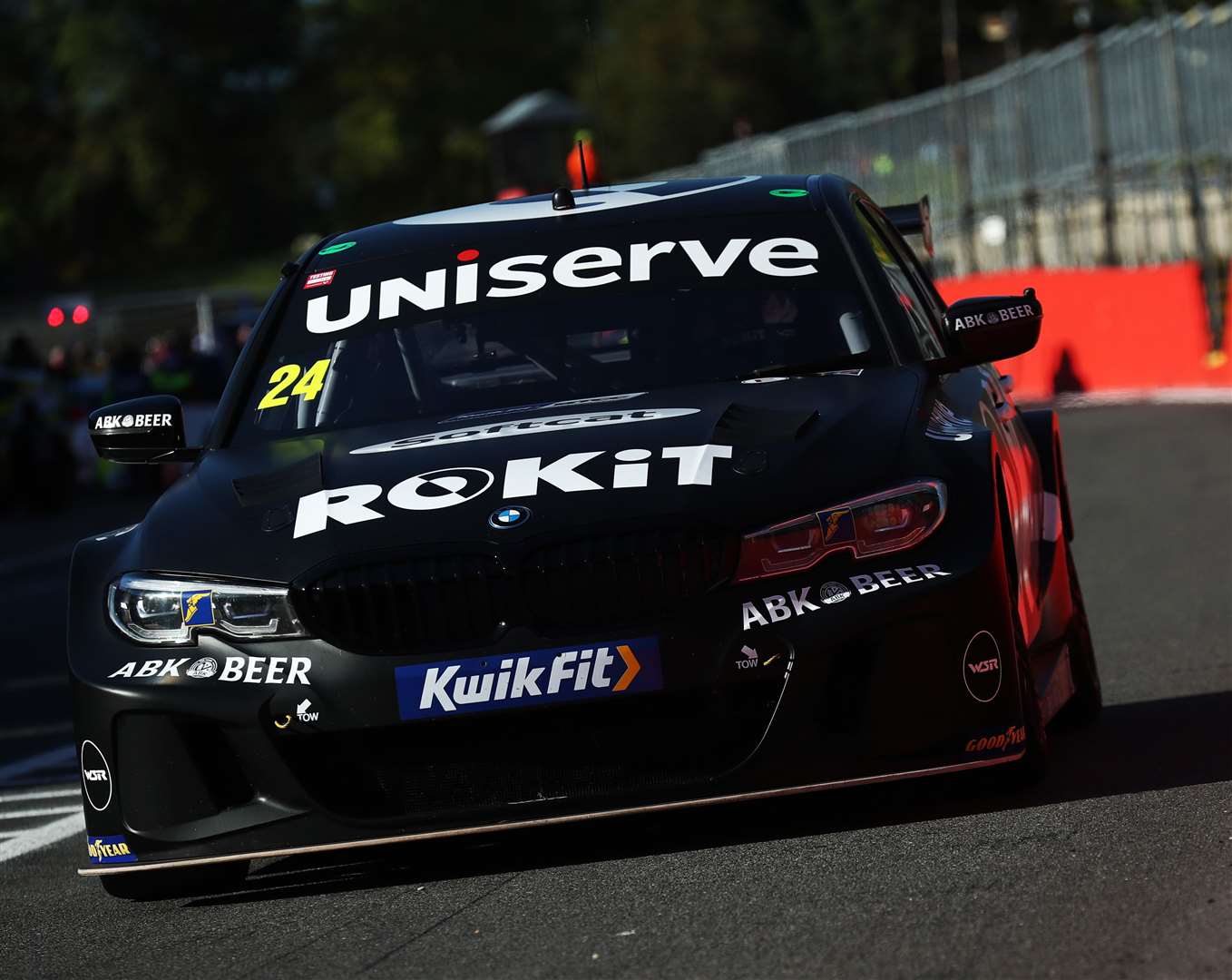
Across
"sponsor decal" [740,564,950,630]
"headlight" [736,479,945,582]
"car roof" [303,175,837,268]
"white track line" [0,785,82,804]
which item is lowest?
"white track line" [0,785,82,804]

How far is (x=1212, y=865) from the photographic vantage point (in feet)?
16.3

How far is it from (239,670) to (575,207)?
88.9 inches

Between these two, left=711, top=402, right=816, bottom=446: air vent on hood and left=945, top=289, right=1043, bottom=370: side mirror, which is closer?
left=711, top=402, right=816, bottom=446: air vent on hood

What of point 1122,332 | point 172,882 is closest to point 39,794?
point 172,882

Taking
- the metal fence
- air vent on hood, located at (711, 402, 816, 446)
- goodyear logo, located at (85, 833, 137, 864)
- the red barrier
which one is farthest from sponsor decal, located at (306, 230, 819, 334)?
the metal fence

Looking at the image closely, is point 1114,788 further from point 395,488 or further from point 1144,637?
point 1144,637

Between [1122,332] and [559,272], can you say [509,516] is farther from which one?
[1122,332]

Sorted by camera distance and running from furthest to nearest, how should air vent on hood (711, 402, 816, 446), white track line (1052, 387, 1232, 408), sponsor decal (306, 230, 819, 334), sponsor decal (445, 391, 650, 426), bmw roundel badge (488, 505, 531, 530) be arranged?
white track line (1052, 387, 1232, 408)
sponsor decal (306, 230, 819, 334)
sponsor decal (445, 391, 650, 426)
air vent on hood (711, 402, 816, 446)
bmw roundel badge (488, 505, 531, 530)

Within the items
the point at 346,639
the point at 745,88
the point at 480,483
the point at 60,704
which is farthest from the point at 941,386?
the point at 745,88

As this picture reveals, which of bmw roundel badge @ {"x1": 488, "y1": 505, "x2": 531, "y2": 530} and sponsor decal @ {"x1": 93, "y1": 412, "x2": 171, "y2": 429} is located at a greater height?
sponsor decal @ {"x1": 93, "y1": 412, "x2": 171, "y2": 429}

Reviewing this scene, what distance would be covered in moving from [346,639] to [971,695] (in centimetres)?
131

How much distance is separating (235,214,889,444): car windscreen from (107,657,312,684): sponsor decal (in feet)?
3.70

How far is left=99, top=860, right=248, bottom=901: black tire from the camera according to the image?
564cm

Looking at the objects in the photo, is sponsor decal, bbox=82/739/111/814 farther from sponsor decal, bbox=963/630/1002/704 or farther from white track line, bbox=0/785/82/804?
white track line, bbox=0/785/82/804
